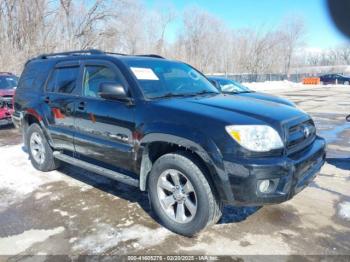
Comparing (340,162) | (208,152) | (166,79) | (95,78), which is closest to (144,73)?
(166,79)

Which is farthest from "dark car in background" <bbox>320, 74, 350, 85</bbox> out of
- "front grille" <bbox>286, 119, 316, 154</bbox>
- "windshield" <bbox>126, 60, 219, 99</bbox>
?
"front grille" <bbox>286, 119, 316, 154</bbox>

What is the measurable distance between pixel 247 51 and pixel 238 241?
59.7m

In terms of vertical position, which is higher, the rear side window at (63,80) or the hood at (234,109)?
the rear side window at (63,80)

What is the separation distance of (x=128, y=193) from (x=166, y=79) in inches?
67.0

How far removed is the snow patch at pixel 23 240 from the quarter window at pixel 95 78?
5.72ft

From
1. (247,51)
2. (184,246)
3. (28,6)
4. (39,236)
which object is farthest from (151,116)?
(247,51)

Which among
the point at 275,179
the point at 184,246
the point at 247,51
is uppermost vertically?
the point at 247,51

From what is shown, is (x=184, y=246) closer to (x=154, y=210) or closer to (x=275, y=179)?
(x=154, y=210)

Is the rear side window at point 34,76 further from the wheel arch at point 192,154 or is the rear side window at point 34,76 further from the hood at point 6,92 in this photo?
the hood at point 6,92

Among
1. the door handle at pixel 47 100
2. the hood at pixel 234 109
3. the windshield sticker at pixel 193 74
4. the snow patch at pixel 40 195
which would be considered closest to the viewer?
the hood at pixel 234 109

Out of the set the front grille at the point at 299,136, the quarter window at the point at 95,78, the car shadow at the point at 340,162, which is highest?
the quarter window at the point at 95,78

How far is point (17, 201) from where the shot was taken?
442cm

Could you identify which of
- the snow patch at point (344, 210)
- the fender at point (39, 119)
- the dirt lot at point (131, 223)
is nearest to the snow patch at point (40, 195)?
the dirt lot at point (131, 223)

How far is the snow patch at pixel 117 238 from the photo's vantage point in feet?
10.8
